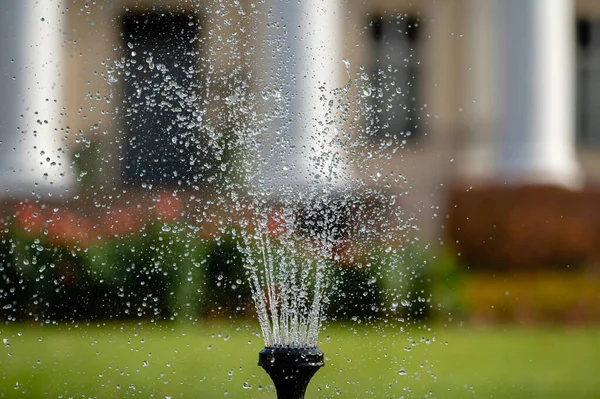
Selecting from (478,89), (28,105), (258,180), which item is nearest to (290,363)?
(258,180)

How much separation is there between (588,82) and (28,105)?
346 inches

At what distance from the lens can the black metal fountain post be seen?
327cm

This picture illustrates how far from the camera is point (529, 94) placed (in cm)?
1128

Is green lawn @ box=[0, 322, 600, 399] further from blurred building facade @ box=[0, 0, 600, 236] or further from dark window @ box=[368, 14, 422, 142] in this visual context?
dark window @ box=[368, 14, 422, 142]

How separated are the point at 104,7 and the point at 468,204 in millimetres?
6111

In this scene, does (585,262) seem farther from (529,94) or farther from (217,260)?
(217,260)

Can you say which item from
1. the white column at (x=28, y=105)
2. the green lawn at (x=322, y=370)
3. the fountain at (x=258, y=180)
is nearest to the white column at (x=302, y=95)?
the fountain at (x=258, y=180)

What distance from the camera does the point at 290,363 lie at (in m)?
3.27

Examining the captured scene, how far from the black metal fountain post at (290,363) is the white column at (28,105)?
621 centimetres

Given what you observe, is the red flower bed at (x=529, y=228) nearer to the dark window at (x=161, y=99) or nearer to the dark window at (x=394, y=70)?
the dark window at (x=394, y=70)

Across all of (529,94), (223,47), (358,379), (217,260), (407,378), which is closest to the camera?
(358,379)

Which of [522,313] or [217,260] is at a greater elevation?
[217,260]

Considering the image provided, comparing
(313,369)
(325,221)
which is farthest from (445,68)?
(313,369)

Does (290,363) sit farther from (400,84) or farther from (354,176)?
(400,84)
